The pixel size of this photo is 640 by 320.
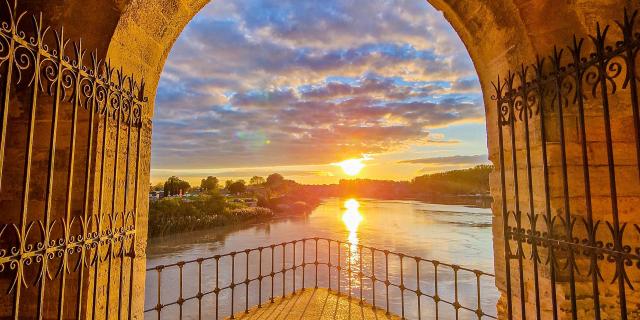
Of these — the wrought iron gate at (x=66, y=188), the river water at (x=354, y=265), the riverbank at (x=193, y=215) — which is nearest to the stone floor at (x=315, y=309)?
the river water at (x=354, y=265)

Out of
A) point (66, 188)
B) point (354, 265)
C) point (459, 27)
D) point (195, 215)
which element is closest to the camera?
point (66, 188)

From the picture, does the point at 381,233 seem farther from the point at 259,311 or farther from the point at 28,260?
the point at 28,260

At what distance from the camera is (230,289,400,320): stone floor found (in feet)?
16.0

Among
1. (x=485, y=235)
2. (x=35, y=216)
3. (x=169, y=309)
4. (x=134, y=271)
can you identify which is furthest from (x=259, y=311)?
(x=485, y=235)

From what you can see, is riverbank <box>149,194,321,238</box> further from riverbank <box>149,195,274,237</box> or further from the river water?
the river water

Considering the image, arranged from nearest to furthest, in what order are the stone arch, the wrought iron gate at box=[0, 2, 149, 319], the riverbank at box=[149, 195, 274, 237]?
the wrought iron gate at box=[0, 2, 149, 319]
the stone arch
the riverbank at box=[149, 195, 274, 237]

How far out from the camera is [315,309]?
5.13 m

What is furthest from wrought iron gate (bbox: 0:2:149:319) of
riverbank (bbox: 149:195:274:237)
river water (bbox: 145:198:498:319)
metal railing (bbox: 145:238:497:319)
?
riverbank (bbox: 149:195:274:237)

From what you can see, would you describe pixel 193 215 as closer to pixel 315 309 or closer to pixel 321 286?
pixel 321 286

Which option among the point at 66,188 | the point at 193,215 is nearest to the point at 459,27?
the point at 66,188

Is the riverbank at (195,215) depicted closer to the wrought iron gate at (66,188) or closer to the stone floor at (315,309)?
the stone floor at (315,309)

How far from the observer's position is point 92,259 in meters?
2.33

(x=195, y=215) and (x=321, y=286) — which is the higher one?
(x=195, y=215)

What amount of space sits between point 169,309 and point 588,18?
1328 cm
